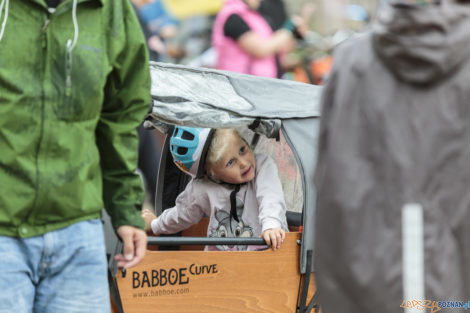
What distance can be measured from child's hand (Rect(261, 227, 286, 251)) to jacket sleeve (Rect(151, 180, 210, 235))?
76 cm

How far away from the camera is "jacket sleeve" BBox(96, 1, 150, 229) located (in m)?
2.58

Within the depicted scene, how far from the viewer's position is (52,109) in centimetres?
235

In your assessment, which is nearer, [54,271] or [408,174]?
[408,174]

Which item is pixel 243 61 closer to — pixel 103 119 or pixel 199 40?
pixel 199 40

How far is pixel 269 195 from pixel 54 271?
7.30 ft

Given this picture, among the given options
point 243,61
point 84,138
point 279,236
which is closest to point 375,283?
point 84,138

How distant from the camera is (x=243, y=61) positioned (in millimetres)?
7090

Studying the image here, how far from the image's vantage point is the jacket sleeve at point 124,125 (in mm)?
2580

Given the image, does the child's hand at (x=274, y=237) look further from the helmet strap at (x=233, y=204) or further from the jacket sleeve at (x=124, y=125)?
the jacket sleeve at (x=124, y=125)

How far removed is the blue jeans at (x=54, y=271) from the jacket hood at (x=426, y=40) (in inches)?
37.8

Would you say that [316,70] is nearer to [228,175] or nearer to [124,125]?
[228,175]

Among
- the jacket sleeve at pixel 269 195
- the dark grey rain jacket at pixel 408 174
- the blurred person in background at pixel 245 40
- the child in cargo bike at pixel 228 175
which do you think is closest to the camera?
the dark grey rain jacket at pixel 408 174

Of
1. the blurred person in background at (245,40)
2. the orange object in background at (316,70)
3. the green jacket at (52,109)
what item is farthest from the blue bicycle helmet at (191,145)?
the orange object in background at (316,70)

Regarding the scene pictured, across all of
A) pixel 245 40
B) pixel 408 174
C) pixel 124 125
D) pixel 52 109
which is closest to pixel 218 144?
pixel 124 125
